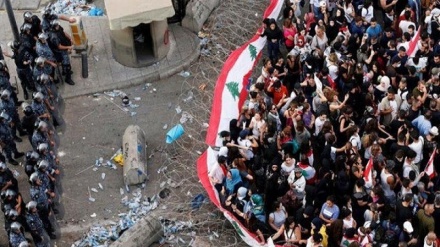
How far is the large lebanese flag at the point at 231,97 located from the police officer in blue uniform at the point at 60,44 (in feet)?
10.9

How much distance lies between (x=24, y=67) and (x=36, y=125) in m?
2.38

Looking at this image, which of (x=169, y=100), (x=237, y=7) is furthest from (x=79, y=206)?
(x=237, y=7)

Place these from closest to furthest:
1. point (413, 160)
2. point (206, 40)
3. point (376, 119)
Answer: point (413, 160), point (376, 119), point (206, 40)

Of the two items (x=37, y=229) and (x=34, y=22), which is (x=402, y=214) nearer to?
(x=37, y=229)

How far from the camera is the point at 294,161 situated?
12.4m

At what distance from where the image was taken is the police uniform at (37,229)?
12.5 m

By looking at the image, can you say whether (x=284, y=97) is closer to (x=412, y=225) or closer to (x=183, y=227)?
(x=183, y=227)

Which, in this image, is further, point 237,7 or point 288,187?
point 237,7

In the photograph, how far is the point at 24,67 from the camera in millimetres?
15820

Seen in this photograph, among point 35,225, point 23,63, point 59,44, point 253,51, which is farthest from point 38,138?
point 253,51

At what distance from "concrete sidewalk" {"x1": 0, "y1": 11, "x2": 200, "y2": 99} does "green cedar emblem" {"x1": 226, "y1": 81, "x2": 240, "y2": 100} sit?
2.25 meters

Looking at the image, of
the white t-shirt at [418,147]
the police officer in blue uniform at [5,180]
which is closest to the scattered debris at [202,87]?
the police officer in blue uniform at [5,180]

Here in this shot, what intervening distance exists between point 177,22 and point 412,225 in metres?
8.79

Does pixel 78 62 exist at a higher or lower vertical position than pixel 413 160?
lower
